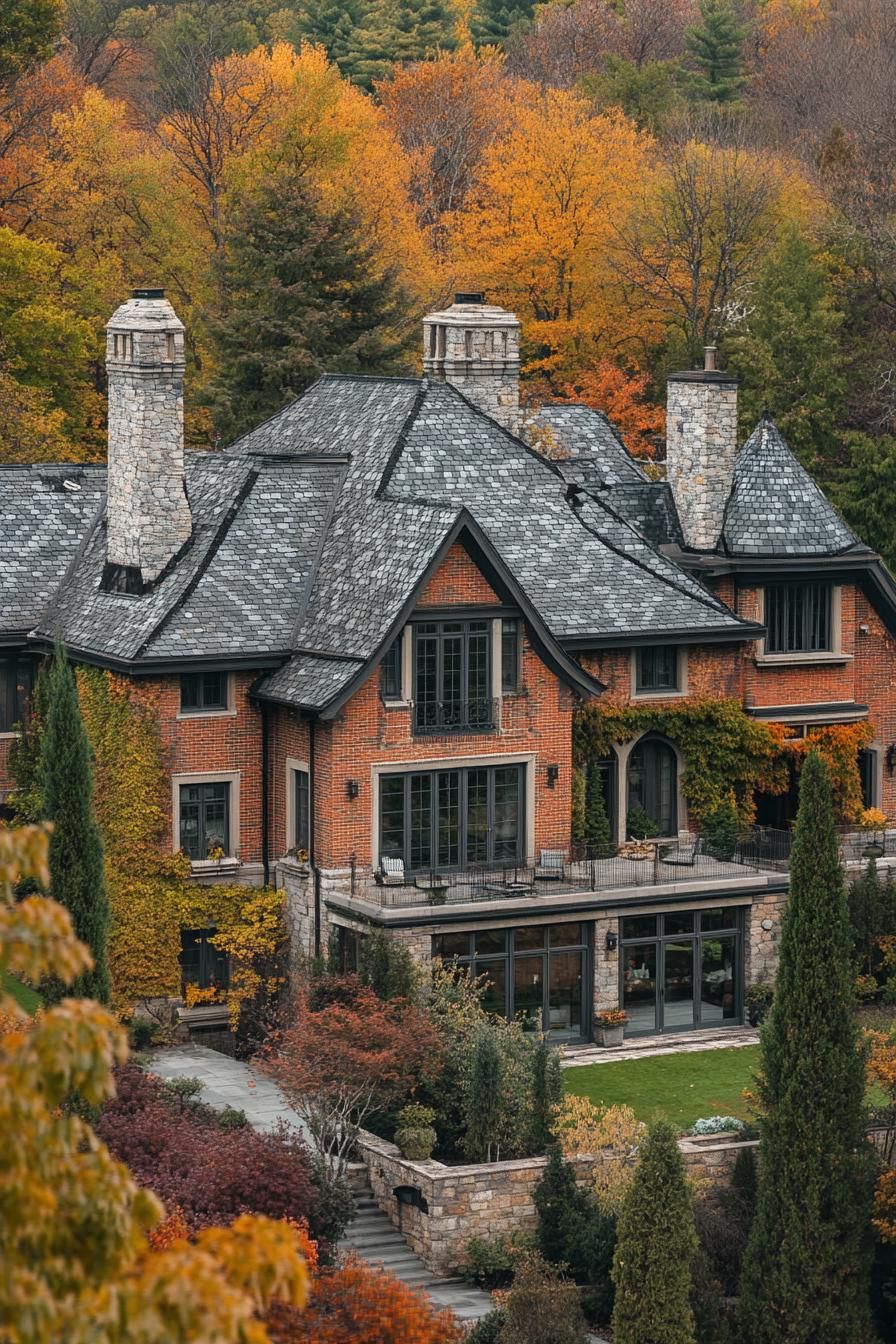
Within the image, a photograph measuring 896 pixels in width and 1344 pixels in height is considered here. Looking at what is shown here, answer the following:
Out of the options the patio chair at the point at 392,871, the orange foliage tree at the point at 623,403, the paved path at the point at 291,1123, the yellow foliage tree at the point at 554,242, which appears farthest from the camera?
the yellow foliage tree at the point at 554,242

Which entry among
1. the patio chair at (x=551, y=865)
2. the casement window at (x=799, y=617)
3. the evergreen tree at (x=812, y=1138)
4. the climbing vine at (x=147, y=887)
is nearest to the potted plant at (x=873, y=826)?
the casement window at (x=799, y=617)

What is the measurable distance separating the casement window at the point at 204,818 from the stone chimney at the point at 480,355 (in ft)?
→ 30.7

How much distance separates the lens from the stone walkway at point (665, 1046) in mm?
45469

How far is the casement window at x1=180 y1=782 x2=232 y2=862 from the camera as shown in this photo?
46438mm

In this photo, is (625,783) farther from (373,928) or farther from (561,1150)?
(561,1150)

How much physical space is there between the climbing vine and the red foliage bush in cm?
700

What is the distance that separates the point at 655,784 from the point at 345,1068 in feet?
37.6

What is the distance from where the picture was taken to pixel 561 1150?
3975cm

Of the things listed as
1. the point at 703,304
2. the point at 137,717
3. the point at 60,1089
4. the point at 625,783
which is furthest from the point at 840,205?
the point at 60,1089

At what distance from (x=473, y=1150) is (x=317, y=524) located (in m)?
12.8

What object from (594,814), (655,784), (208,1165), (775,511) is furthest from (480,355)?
(208,1165)

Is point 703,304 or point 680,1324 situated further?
point 703,304

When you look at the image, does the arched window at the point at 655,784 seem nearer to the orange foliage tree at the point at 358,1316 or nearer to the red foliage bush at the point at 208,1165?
the red foliage bush at the point at 208,1165

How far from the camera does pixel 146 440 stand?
46625 millimetres
